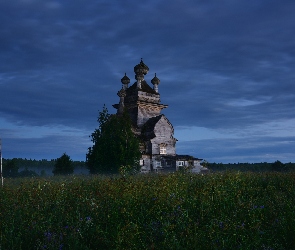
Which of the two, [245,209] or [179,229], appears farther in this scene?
[245,209]

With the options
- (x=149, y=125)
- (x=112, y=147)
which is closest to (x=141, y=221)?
(x=112, y=147)

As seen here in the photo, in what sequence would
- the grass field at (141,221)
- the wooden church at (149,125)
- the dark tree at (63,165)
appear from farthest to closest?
the wooden church at (149,125) < the dark tree at (63,165) < the grass field at (141,221)

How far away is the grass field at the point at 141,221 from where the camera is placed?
231 inches

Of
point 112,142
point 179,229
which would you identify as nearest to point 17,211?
point 179,229

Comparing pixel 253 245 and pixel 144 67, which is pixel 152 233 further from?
pixel 144 67

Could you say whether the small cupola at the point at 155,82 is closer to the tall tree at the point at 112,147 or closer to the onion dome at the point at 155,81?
the onion dome at the point at 155,81

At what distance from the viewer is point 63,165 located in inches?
1644

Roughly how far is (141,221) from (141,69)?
3949 centimetres

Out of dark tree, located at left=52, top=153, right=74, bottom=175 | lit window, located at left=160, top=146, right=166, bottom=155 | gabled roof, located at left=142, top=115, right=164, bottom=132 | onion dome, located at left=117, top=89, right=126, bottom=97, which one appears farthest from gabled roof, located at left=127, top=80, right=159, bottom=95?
dark tree, located at left=52, top=153, right=74, bottom=175

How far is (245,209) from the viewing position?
26.5 ft

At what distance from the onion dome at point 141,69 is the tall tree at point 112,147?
9.80 metres

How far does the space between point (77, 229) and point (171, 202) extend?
262 cm

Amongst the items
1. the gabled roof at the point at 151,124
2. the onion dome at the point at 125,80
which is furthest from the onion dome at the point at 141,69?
the gabled roof at the point at 151,124

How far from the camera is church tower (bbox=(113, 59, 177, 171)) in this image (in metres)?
42.7
